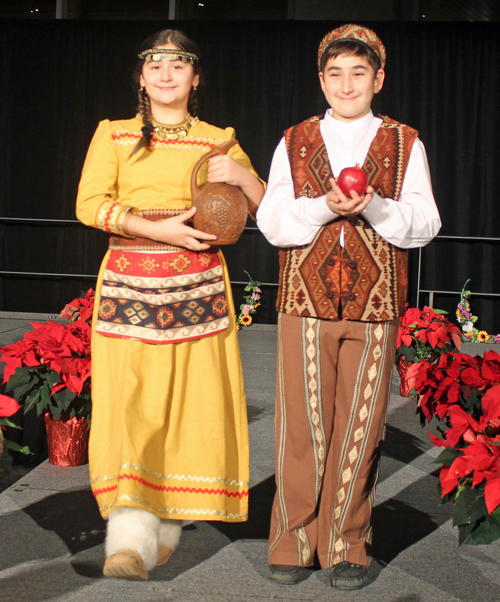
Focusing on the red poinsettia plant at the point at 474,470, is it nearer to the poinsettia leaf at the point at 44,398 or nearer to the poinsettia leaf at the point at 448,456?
the poinsettia leaf at the point at 448,456

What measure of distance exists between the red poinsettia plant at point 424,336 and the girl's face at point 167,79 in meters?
2.19

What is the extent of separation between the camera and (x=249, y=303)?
21.1 feet

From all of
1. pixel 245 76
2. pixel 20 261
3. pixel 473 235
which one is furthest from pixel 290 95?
pixel 20 261

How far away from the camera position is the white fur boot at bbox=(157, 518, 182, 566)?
5.77ft

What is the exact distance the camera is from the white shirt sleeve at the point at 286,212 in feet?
4.99

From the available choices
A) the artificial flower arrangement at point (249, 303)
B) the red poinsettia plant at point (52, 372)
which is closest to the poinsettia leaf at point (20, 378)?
the red poinsettia plant at point (52, 372)

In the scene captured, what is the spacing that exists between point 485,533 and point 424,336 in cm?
198

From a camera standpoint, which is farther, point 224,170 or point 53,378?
point 53,378

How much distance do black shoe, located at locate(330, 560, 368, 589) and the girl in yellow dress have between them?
32cm

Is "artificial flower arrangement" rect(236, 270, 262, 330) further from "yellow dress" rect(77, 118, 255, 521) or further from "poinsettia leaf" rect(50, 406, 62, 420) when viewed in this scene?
"yellow dress" rect(77, 118, 255, 521)

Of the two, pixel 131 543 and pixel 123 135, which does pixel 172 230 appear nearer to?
pixel 123 135

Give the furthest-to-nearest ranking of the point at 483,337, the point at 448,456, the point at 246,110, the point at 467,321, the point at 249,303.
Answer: the point at 249,303
the point at 246,110
the point at 467,321
the point at 483,337
the point at 448,456

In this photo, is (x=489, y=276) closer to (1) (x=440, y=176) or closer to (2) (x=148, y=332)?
(1) (x=440, y=176)

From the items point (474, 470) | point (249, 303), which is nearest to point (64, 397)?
point (474, 470)
